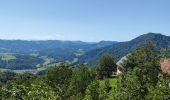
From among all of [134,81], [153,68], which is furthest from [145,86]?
[153,68]

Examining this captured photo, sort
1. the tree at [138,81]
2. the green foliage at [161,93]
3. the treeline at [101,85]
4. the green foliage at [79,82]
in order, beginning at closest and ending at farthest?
the treeline at [101,85], the green foliage at [161,93], the tree at [138,81], the green foliage at [79,82]

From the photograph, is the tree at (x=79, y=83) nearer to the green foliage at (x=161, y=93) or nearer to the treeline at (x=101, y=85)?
the treeline at (x=101, y=85)

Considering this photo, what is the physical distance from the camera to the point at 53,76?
134250 mm

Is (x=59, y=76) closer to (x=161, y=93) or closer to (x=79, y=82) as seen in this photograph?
(x=79, y=82)

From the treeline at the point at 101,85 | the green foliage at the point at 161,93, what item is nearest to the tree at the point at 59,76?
the treeline at the point at 101,85

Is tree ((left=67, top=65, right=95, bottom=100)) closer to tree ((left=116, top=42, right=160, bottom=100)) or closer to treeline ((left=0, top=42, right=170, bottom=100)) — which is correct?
treeline ((left=0, top=42, right=170, bottom=100))

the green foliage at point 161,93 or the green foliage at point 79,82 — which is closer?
the green foliage at point 161,93

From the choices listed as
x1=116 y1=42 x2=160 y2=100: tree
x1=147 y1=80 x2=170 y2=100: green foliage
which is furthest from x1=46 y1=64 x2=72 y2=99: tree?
x1=147 y1=80 x2=170 y2=100: green foliage

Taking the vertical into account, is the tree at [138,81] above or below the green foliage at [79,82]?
above

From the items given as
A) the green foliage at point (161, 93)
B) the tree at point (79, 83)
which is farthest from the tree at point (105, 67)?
the green foliage at point (161, 93)

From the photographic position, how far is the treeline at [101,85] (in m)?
65.8

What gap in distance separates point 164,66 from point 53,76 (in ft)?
184

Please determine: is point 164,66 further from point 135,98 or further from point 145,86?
point 135,98

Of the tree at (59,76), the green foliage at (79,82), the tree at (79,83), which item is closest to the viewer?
the tree at (79,83)
